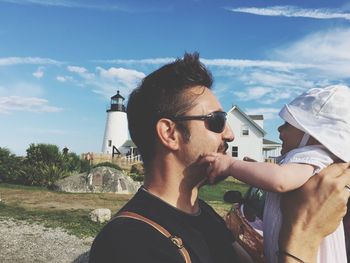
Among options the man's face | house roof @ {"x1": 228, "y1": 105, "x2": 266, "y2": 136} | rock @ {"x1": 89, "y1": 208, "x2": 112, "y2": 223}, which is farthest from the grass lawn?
house roof @ {"x1": 228, "y1": 105, "x2": 266, "y2": 136}

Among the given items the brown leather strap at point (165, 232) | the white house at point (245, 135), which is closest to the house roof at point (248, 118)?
the white house at point (245, 135)

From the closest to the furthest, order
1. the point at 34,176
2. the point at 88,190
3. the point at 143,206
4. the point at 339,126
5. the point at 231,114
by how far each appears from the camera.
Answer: the point at 143,206
the point at 339,126
the point at 88,190
the point at 34,176
the point at 231,114

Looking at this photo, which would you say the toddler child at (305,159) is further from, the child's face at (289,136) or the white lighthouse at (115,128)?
the white lighthouse at (115,128)

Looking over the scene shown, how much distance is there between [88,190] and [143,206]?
22.6 m

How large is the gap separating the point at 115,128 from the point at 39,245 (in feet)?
190

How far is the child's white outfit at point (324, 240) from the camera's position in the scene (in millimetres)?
2305

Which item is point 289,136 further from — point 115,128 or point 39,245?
point 115,128

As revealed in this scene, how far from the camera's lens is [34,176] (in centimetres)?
2589

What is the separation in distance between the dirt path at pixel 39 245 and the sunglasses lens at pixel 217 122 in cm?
863

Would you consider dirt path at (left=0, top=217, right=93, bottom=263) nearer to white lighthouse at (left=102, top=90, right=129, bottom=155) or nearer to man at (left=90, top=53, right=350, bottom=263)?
man at (left=90, top=53, right=350, bottom=263)

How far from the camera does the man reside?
2262mm

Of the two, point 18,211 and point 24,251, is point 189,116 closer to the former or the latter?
point 24,251

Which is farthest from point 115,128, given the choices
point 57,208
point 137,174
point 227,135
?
point 227,135

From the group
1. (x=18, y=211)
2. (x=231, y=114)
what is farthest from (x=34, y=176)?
(x=231, y=114)
